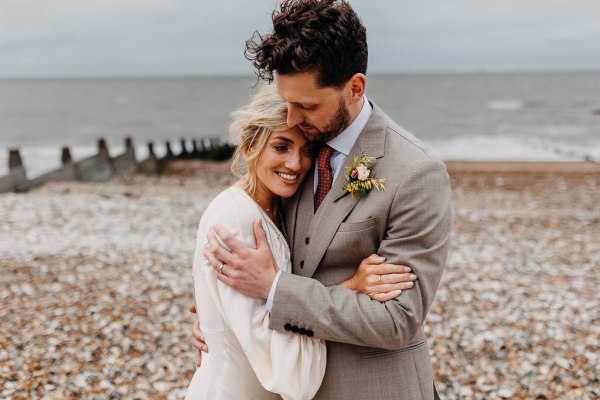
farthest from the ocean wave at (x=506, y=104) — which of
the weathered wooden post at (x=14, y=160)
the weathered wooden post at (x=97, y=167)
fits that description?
Result: the weathered wooden post at (x=14, y=160)

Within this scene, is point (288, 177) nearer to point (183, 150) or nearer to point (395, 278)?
point (395, 278)

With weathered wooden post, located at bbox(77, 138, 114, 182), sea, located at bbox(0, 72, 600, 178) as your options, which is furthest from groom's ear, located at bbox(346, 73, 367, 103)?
sea, located at bbox(0, 72, 600, 178)

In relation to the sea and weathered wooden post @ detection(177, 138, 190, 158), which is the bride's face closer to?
the sea

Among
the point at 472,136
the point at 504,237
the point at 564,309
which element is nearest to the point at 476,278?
the point at 564,309

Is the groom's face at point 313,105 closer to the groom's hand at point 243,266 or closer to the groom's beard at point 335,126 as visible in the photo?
the groom's beard at point 335,126

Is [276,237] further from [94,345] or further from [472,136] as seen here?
[472,136]

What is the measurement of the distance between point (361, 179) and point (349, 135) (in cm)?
30

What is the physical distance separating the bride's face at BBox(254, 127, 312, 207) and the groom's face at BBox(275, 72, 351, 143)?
10cm

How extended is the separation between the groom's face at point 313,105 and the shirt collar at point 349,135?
0.09ft

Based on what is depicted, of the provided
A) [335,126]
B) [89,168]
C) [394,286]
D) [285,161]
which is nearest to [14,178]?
[89,168]

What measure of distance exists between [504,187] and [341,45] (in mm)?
16114

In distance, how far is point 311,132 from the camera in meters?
2.65

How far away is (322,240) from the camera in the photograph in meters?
2.55

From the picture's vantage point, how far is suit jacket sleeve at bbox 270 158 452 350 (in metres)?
2.35
